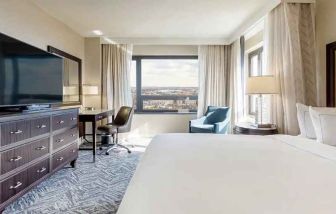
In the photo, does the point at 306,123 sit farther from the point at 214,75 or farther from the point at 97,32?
the point at 97,32

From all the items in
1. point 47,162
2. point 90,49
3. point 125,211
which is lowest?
point 47,162

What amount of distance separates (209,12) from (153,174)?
3.63m

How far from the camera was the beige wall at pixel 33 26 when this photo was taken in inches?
133

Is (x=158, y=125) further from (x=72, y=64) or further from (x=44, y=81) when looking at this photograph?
(x=44, y=81)

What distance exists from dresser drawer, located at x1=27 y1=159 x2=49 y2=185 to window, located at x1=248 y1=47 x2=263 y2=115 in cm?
385

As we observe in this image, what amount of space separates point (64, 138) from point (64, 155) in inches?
8.9

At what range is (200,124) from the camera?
5652 millimetres

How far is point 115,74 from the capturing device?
20.8ft

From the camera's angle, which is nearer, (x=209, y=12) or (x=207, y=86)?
(x=209, y=12)

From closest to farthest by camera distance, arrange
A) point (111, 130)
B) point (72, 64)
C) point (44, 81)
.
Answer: point (44, 81), point (111, 130), point (72, 64)

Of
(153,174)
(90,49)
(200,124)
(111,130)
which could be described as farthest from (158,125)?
(153,174)

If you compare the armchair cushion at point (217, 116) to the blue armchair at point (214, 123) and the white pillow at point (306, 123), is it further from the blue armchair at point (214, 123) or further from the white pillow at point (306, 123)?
the white pillow at point (306, 123)

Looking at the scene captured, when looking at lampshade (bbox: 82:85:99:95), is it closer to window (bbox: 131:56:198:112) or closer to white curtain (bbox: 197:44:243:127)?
window (bbox: 131:56:198:112)

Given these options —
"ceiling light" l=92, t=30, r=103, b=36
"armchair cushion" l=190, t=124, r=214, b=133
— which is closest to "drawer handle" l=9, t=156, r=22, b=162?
"armchair cushion" l=190, t=124, r=214, b=133
